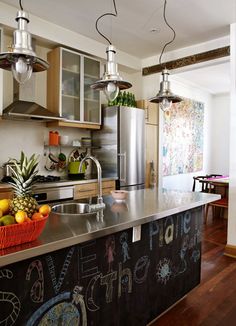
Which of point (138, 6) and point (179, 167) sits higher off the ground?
point (138, 6)

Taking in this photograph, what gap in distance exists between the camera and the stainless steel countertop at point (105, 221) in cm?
121

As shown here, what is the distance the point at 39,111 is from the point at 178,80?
4.12m

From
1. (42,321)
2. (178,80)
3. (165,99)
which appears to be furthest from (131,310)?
(178,80)

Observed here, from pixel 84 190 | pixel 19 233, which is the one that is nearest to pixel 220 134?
pixel 84 190

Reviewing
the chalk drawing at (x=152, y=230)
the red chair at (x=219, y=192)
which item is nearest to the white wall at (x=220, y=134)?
the red chair at (x=219, y=192)

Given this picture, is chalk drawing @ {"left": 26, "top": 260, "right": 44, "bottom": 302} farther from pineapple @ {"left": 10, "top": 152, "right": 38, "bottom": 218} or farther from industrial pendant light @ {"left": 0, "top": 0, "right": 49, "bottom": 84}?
industrial pendant light @ {"left": 0, "top": 0, "right": 49, "bottom": 84}

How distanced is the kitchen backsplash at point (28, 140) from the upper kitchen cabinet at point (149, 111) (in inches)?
52.5

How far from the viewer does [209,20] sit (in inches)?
137

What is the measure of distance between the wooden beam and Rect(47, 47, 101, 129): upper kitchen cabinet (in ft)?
3.53

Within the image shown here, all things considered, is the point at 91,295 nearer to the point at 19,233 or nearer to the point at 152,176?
the point at 19,233

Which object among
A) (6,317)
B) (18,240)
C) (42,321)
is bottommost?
(42,321)

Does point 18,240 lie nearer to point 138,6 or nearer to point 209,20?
point 138,6

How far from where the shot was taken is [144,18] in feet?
11.4

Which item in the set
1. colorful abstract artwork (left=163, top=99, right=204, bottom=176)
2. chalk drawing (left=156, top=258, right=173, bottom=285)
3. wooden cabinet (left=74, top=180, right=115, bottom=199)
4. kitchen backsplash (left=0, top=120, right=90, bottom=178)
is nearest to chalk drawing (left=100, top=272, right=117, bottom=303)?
chalk drawing (left=156, top=258, right=173, bottom=285)
